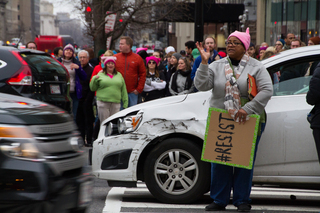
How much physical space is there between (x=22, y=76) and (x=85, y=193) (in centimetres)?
451

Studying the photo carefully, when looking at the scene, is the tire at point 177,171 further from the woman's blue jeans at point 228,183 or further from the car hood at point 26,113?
the car hood at point 26,113

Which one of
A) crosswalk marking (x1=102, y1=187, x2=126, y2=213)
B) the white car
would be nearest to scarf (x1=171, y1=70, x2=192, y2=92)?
crosswalk marking (x1=102, y1=187, x2=126, y2=213)

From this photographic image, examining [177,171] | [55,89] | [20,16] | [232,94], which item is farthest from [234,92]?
[20,16]

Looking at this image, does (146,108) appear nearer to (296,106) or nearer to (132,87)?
(296,106)

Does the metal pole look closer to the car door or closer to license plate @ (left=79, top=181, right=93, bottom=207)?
the car door

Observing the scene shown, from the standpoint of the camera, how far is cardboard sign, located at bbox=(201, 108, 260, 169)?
16.6 ft

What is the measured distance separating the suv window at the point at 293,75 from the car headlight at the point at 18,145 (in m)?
3.18

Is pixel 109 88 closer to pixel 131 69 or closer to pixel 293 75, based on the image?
pixel 131 69

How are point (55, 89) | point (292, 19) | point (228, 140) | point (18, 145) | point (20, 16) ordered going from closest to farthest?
point (18, 145), point (228, 140), point (55, 89), point (292, 19), point (20, 16)

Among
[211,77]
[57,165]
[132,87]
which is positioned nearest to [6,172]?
[57,165]

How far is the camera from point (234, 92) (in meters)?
5.00

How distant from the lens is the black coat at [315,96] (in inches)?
189

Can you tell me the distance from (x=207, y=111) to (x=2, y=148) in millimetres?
2825

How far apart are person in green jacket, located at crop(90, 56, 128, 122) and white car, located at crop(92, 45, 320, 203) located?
384cm
